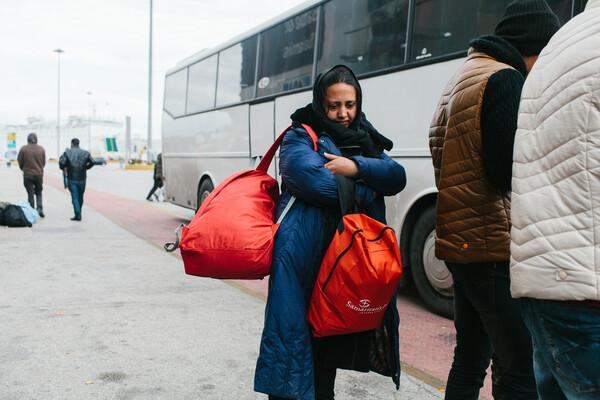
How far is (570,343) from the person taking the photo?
128 centimetres

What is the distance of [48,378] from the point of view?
10.7 ft

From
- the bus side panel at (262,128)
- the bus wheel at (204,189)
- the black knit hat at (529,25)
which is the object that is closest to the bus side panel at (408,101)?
the bus side panel at (262,128)

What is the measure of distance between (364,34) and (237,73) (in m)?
3.66

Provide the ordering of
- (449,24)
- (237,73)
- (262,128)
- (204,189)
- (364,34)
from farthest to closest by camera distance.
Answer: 1. (204,189)
2. (237,73)
3. (262,128)
4. (364,34)
5. (449,24)

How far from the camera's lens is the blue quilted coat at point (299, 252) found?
2139 millimetres

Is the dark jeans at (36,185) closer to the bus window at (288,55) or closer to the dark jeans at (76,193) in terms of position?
the dark jeans at (76,193)

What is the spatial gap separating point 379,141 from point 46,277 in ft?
15.6

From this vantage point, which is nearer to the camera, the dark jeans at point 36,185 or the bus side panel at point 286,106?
the bus side panel at point 286,106

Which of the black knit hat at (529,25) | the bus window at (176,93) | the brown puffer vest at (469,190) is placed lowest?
the brown puffer vest at (469,190)

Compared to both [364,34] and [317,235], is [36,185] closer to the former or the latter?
[364,34]

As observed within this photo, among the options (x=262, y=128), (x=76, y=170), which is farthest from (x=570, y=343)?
(x=76, y=170)

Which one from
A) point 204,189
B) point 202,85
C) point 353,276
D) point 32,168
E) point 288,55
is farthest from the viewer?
point 32,168

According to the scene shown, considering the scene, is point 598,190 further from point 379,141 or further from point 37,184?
point 37,184

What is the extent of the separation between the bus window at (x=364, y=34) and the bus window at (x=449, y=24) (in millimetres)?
212
